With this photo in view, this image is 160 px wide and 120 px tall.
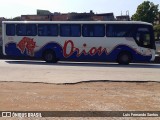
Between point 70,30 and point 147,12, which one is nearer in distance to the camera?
point 70,30

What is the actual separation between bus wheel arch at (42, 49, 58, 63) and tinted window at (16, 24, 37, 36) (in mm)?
1432

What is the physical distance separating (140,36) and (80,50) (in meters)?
3.95

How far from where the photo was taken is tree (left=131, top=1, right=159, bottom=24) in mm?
74750

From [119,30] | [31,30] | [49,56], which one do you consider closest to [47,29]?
[31,30]

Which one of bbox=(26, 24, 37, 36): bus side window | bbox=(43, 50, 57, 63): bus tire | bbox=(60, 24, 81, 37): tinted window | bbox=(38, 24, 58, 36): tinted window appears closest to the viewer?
bbox=(60, 24, 81, 37): tinted window

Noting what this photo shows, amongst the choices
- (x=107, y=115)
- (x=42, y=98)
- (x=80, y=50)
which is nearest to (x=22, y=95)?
(x=42, y=98)

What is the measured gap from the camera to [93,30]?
22812 mm

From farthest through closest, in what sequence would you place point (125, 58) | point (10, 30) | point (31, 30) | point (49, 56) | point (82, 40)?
point (10, 30)
point (31, 30)
point (49, 56)
point (82, 40)
point (125, 58)

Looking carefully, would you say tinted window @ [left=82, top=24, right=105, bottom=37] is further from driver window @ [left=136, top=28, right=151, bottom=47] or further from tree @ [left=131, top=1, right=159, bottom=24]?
tree @ [left=131, top=1, right=159, bottom=24]

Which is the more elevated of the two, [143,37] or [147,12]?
[147,12]

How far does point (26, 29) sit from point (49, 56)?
7.93ft

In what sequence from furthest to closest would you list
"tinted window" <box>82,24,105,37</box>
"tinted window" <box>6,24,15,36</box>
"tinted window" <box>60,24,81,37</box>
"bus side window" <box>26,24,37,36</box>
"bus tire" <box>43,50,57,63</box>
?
1. "tinted window" <box>6,24,15,36</box>
2. "bus side window" <box>26,24,37,36</box>
3. "bus tire" <box>43,50,57,63</box>
4. "tinted window" <box>60,24,81,37</box>
5. "tinted window" <box>82,24,105,37</box>

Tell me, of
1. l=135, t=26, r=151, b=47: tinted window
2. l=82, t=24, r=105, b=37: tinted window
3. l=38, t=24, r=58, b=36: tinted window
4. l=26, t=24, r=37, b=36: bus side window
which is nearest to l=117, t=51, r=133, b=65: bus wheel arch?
l=135, t=26, r=151, b=47: tinted window

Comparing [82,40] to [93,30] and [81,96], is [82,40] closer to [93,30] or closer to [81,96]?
[93,30]
